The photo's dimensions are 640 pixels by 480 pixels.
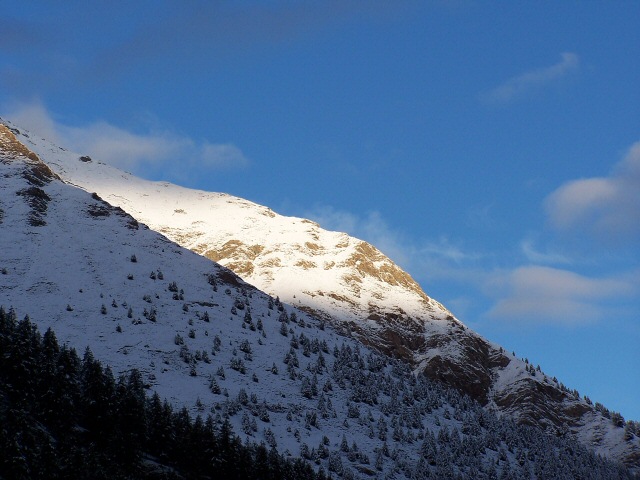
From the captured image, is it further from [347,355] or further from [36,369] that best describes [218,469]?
[347,355]

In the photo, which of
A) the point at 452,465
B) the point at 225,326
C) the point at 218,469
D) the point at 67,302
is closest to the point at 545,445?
the point at 452,465

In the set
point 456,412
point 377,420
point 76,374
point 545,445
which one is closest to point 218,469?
point 76,374

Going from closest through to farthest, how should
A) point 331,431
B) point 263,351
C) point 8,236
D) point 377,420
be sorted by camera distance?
1. point 331,431
2. point 377,420
3. point 263,351
4. point 8,236

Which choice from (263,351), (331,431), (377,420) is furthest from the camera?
(263,351)

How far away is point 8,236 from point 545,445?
12107cm

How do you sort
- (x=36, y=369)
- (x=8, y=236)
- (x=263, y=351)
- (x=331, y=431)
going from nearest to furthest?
(x=36, y=369), (x=331, y=431), (x=263, y=351), (x=8, y=236)

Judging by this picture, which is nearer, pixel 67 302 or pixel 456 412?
pixel 67 302

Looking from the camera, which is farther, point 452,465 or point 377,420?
point 377,420

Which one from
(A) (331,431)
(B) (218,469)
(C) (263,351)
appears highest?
(C) (263,351)

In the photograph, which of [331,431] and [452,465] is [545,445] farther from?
[331,431]

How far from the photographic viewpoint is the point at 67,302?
170375mm

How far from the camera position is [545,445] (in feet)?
608

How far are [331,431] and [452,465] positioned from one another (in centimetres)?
2197

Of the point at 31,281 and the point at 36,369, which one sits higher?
the point at 31,281
